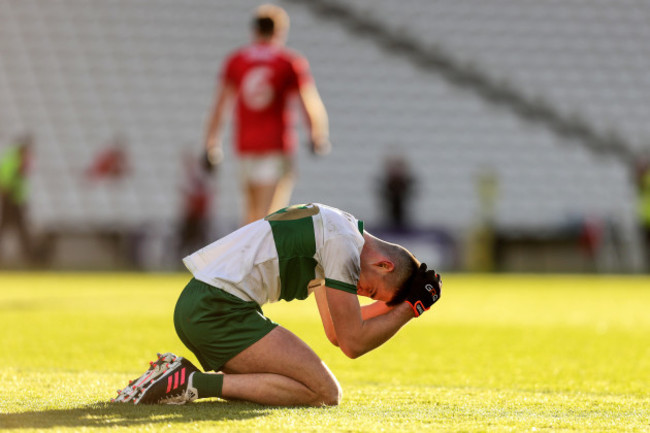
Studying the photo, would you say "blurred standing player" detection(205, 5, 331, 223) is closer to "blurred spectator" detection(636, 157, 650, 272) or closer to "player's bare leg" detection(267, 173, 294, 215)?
"player's bare leg" detection(267, 173, 294, 215)

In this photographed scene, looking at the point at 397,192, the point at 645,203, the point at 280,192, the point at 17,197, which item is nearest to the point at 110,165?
the point at 17,197

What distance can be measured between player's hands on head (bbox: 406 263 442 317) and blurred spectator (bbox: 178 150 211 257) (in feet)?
42.6

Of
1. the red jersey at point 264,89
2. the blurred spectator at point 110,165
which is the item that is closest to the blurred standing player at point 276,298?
the red jersey at point 264,89

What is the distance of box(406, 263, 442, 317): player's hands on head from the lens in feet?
11.4

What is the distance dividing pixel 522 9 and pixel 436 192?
527 centimetres

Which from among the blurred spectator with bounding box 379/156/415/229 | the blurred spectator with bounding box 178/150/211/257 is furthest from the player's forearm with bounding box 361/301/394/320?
the blurred spectator with bounding box 379/156/415/229

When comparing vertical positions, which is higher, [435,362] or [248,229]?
[248,229]

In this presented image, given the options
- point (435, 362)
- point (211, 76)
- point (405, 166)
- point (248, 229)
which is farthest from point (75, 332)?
point (211, 76)

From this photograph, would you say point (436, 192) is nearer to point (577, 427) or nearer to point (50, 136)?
point (50, 136)

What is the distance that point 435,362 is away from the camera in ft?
16.6

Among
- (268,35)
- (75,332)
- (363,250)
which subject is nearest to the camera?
(363,250)

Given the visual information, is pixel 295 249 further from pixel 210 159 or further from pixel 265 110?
pixel 265 110

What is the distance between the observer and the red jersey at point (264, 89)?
7074mm

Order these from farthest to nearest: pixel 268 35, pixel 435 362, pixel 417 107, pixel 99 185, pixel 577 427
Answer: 1. pixel 417 107
2. pixel 99 185
3. pixel 268 35
4. pixel 435 362
5. pixel 577 427
